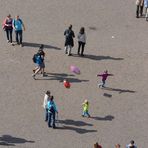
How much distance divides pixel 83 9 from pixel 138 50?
4.58 metres

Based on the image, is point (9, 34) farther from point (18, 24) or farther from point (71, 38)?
point (71, 38)

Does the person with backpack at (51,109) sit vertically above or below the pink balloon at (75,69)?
below

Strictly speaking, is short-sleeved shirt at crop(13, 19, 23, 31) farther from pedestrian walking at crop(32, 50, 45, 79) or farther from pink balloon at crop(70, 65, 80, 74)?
pink balloon at crop(70, 65, 80, 74)

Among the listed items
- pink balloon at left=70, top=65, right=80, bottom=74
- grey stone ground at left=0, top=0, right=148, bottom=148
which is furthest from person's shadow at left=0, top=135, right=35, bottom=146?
pink balloon at left=70, top=65, right=80, bottom=74

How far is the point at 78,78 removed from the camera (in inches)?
1054

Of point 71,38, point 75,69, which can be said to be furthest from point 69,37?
point 75,69

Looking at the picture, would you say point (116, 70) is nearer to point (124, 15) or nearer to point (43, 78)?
point (43, 78)

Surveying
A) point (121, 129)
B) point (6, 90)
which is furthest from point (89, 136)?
point (6, 90)

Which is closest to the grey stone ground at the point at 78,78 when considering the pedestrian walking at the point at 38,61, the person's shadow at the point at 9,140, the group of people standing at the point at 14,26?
the person's shadow at the point at 9,140

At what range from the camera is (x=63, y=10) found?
31953mm

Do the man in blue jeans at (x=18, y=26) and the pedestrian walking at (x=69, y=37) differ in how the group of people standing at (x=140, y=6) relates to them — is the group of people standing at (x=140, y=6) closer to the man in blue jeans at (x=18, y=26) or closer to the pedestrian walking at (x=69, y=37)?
the pedestrian walking at (x=69, y=37)

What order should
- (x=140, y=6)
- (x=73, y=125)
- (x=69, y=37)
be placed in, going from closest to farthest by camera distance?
(x=73, y=125) → (x=69, y=37) → (x=140, y=6)

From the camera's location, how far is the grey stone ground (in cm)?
2323

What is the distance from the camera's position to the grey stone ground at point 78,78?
23234 mm
